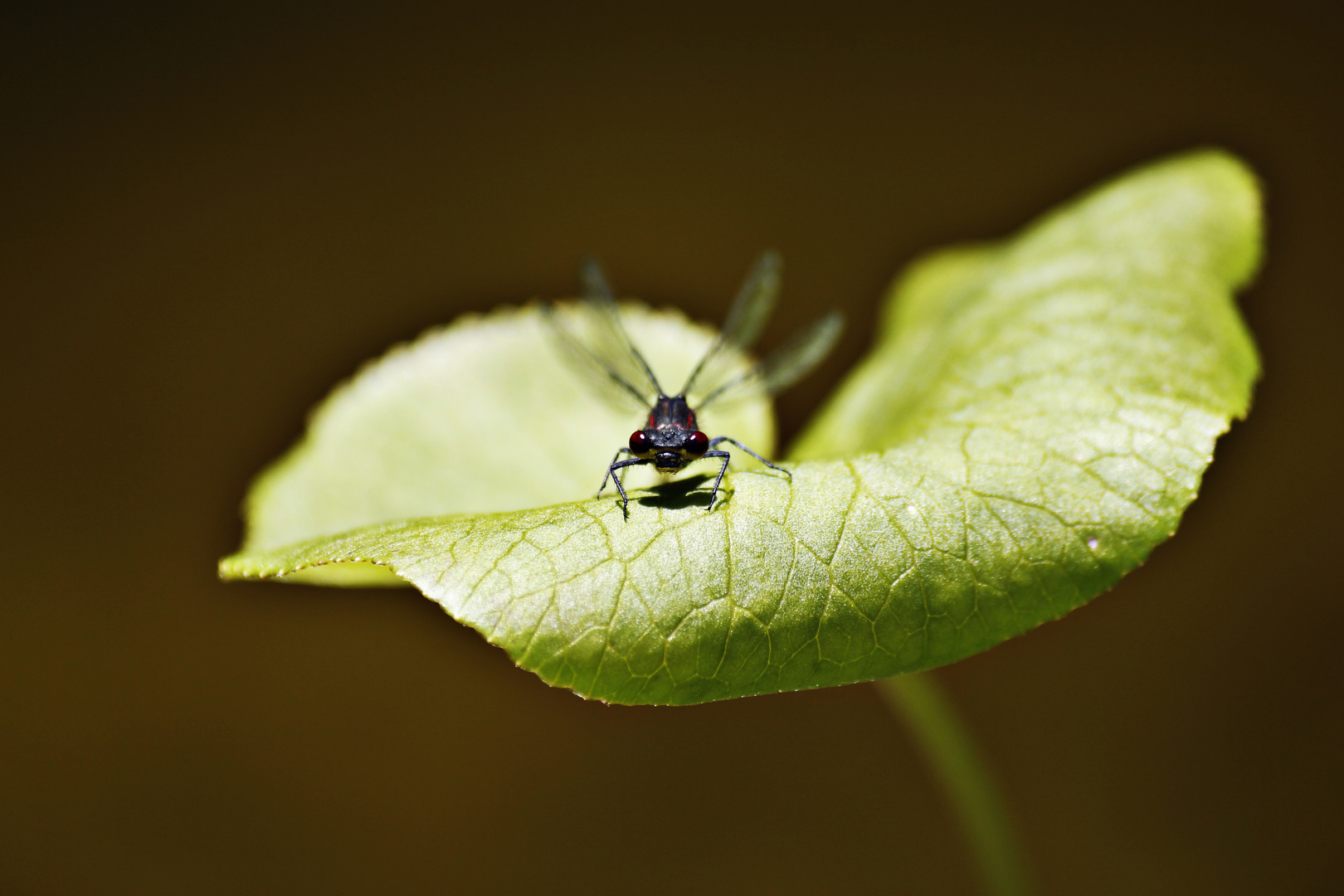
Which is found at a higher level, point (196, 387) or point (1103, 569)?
point (196, 387)

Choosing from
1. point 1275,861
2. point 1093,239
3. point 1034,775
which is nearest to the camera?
point 1093,239

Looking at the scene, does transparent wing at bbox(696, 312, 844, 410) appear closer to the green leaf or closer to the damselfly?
the damselfly

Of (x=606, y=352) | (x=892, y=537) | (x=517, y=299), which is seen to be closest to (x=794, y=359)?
(x=606, y=352)

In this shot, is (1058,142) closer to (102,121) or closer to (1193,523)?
(1193,523)

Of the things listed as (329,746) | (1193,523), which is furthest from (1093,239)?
(329,746)

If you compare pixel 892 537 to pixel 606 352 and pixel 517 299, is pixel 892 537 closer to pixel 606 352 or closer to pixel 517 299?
pixel 606 352

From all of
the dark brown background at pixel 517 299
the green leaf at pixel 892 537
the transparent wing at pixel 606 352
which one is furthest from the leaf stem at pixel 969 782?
the dark brown background at pixel 517 299
